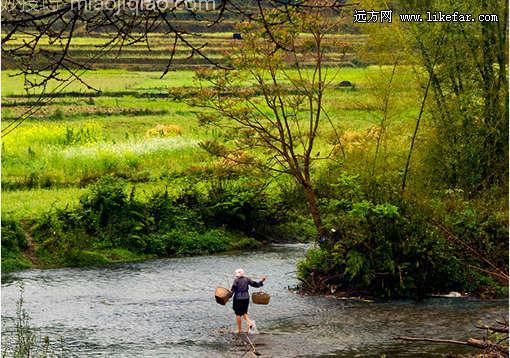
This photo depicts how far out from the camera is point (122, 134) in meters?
33.4

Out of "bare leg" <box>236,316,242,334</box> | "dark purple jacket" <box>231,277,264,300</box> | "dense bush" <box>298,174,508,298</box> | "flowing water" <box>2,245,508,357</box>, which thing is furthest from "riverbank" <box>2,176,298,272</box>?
"dark purple jacket" <box>231,277,264,300</box>

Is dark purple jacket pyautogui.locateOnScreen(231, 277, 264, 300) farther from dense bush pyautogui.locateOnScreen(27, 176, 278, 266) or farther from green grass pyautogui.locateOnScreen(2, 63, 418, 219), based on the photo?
dense bush pyautogui.locateOnScreen(27, 176, 278, 266)

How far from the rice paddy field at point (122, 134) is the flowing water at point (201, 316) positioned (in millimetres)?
3338

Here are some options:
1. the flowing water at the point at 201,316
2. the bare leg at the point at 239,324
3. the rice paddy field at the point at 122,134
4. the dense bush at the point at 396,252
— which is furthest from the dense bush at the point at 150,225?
the bare leg at the point at 239,324

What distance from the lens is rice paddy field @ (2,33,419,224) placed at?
68.9 feet

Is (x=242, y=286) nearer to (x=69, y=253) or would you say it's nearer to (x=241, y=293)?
(x=241, y=293)

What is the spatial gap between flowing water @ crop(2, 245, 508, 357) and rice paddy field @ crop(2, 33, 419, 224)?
3338 millimetres

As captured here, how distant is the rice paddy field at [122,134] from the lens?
21016 mm

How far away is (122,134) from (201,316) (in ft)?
63.8

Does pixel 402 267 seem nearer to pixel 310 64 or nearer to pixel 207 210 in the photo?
pixel 207 210

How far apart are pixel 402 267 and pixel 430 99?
16.6 feet

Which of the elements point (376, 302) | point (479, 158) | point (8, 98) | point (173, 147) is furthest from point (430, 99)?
point (8, 98)

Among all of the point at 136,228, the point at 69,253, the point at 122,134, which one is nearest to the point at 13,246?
the point at 69,253

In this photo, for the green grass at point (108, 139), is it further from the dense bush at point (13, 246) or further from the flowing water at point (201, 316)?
the flowing water at point (201, 316)
